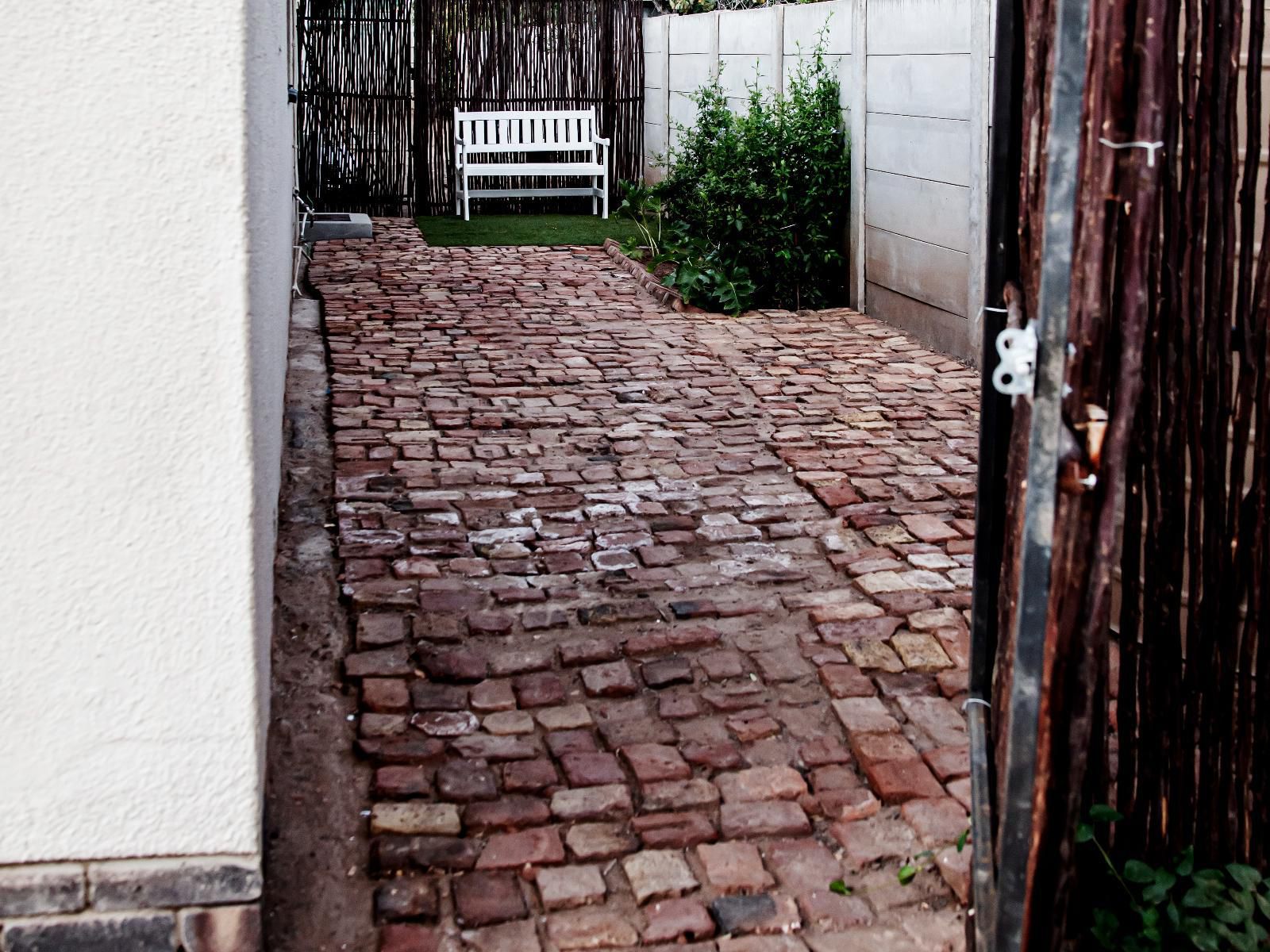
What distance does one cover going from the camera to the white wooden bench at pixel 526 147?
14.5 meters

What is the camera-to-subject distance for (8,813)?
246 centimetres

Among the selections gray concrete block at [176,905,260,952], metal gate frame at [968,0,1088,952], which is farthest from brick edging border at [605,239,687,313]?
gray concrete block at [176,905,260,952]

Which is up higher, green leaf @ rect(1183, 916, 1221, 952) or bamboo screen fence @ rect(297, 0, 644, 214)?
bamboo screen fence @ rect(297, 0, 644, 214)

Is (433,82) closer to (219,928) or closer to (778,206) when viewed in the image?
(778,206)

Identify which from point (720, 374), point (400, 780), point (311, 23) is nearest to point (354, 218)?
point (311, 23)

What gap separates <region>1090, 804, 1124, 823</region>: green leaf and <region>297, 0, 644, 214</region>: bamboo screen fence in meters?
12.5

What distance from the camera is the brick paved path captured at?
312 centimetres

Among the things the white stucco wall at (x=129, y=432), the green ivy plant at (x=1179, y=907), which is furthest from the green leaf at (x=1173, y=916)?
the white stucco wall at (x=129, y=432)

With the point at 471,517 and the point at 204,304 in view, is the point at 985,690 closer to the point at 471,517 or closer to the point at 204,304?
the point at 204,304

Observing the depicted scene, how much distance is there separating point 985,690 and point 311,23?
13.0 meters

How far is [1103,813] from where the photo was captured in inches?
108

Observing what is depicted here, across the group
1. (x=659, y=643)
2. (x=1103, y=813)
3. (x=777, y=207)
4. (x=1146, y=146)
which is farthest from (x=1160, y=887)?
(x=777, y=207)

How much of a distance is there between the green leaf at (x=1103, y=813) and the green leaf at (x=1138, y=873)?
9 centimetres

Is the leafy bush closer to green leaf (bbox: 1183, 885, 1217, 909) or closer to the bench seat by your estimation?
the bench seat
